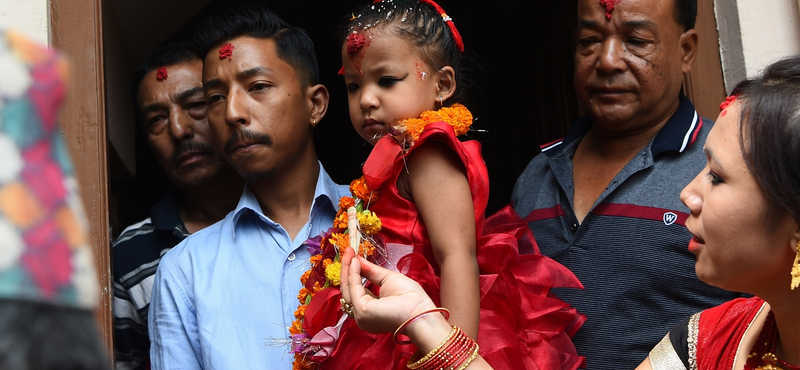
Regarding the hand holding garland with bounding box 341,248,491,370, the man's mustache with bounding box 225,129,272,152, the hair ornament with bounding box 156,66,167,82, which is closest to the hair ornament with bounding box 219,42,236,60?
the man's mustache with bounding box 225,129,272,152

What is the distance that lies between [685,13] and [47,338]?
253 centimetres

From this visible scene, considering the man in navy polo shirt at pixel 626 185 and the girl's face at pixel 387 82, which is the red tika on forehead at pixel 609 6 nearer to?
the man in navy polo shirt at pixel 626 185

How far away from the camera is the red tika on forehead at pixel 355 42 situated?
88.7 inches

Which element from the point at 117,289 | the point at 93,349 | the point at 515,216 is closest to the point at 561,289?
the point at 515,216

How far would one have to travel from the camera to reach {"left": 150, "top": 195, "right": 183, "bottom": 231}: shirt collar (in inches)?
120

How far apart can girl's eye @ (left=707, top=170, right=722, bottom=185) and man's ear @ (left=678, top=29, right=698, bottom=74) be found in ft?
3.84

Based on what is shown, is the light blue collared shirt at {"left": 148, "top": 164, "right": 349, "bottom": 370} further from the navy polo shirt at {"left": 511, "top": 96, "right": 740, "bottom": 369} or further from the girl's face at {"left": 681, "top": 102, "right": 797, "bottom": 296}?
the girl's face at {"left": 681, "top": 102, "right": 797, "bottom": 296}

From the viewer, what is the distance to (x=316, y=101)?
9.37 ft

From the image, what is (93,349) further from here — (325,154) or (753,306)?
(325,154)

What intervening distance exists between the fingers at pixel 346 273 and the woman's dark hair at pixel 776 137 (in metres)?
0.94

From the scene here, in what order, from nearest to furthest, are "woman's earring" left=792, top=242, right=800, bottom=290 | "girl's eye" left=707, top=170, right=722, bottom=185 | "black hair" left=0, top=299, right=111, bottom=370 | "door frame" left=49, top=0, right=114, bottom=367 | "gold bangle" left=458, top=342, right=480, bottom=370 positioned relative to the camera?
1. "black hair" left=0, top=299, right=111, bottom=370
2. "woman's earring" left=792, top=242, right=800, bottom=290
3. "girl's eye" left=707, top=170, right=722, bottom=185
4. "gold bangle" left=458, top=342, right=480, bottom=370
5. "door frame" left=49, top=0, right=114, bottom=367

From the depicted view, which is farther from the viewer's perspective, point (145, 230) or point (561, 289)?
point (145, 230)

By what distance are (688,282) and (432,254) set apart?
84 cm

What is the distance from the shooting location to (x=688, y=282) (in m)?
2.32
